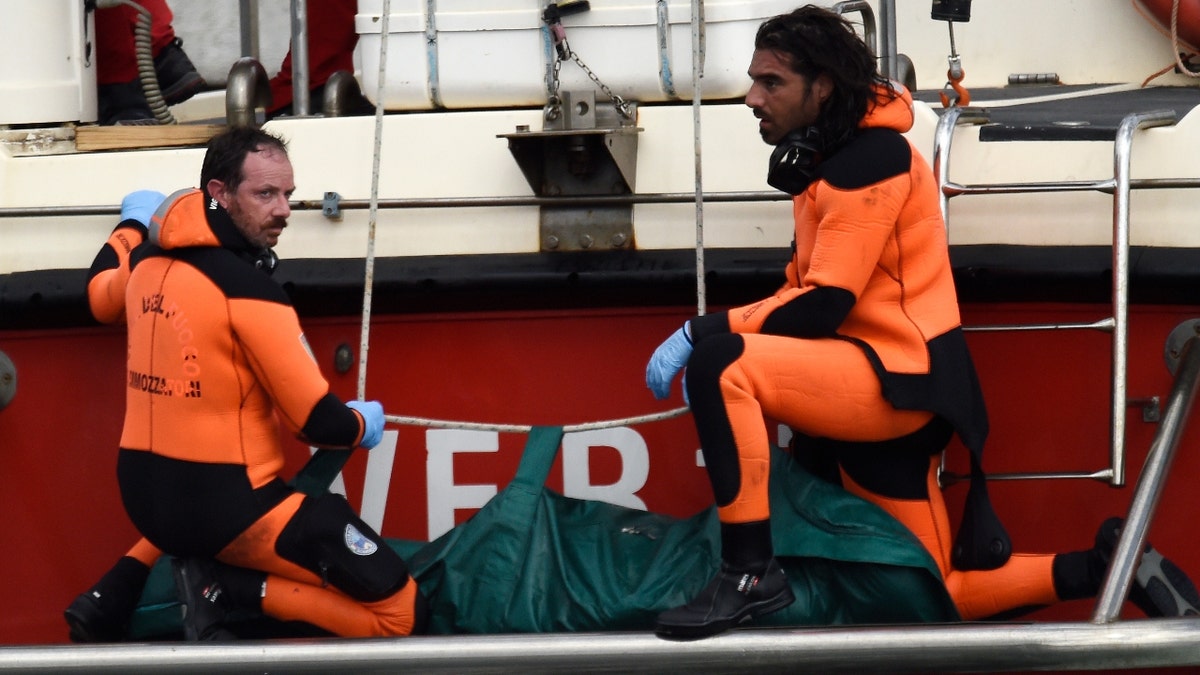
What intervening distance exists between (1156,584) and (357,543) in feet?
4.88

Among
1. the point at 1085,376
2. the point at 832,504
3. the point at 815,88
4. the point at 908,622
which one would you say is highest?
the point at 815,88

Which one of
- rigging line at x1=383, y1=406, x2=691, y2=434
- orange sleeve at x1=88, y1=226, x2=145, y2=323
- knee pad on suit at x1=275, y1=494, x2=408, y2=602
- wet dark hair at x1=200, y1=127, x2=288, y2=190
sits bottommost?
knee pad on suit at x1=275, y1=494, x2=408, y2=602

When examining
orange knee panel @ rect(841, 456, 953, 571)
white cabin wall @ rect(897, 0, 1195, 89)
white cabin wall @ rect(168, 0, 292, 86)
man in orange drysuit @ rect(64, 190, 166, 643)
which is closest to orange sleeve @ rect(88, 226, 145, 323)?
man in orange drysuit @ rect(64, 190, 166, 643)

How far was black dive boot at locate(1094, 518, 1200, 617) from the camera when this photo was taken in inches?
120

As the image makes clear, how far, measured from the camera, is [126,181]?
11.8ft

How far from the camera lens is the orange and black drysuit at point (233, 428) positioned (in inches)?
116

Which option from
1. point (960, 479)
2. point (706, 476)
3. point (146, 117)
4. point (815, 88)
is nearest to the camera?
point (815, 88)

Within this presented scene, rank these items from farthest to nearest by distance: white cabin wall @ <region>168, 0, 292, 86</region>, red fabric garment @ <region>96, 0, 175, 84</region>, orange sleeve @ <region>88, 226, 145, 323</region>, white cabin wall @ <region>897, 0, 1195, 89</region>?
white cabin wall @ <region>168, 0, 292, 86</region>
white cabin wall @ <region>897, 0, 1195, 89</region>
red fabric garment @ <region>96, 0, 175, 84</region>
orange sleeve @ <region>88, 226, 145, 323</region>

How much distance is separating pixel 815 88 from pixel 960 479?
Result: 2.74 feet

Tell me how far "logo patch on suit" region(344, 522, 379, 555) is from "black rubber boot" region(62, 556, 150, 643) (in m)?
0.51

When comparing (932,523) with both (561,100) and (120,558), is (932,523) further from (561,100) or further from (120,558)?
(120,558)

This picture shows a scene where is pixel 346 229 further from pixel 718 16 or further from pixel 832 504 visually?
pixel 832 504

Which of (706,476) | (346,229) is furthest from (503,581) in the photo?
(346,229)

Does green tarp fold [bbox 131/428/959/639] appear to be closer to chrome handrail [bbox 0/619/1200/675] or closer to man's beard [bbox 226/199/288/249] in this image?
chrome handrail [bbox 0/619/1200/675]
